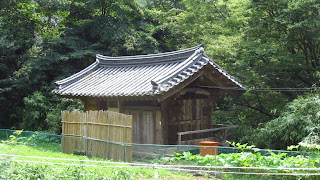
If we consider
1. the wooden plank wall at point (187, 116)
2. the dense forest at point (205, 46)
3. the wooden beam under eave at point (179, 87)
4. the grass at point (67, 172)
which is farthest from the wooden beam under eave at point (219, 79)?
the grass at point (67, 172)

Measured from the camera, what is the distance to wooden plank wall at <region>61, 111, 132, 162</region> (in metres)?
11.7

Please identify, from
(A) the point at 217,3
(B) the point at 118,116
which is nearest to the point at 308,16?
(B) the point at 118,116

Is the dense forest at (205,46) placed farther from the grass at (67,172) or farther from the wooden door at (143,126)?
the grass at (67,172)

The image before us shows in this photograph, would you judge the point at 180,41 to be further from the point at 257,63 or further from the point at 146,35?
the point at 257,63

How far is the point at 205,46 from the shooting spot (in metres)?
22.4

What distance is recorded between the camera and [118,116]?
12.1 meters

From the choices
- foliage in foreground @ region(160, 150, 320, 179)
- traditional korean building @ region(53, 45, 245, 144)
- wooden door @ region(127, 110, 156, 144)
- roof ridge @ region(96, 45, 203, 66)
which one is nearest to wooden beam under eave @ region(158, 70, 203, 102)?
traditional korean building @ region(53, 45, 245, 144)

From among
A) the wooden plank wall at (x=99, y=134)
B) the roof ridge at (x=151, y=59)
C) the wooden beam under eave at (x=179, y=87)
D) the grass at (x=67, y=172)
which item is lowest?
the grass at (x=67, y=172)

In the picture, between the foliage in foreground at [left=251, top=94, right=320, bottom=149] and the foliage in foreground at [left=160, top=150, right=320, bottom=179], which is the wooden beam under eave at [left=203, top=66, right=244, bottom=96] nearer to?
the foliage in foreground at [left=251, top=94, right=320, bottom=149]

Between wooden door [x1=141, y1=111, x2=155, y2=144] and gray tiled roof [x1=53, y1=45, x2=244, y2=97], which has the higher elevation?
gray tiled roof [x1=53, y1=45, x2=244, y2=97]

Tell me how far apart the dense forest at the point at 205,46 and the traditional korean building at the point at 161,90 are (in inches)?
107

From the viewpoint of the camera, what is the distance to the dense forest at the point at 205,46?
51.0 feet

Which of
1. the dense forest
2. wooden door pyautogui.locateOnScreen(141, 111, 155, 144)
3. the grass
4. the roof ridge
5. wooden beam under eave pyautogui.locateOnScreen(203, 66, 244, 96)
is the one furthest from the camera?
the dense forest

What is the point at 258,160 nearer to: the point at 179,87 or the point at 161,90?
the point at 161,90
